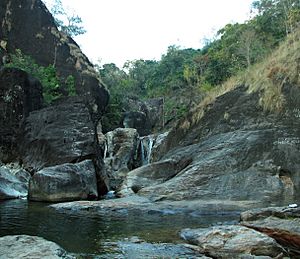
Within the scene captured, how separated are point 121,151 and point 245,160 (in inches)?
836

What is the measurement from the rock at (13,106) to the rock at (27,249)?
18.1m

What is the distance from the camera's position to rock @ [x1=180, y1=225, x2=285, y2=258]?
7.02 metres

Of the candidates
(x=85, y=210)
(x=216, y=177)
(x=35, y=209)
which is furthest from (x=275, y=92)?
(x=35, y=209)

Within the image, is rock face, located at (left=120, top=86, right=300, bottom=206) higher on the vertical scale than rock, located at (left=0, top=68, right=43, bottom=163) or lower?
lower

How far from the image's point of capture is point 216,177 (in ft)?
49.5

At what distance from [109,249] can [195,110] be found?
14.5m

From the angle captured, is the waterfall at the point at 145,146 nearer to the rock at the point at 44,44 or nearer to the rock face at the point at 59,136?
the rock at the point at 44,44

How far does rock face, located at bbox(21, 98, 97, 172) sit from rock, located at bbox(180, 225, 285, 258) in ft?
45.2

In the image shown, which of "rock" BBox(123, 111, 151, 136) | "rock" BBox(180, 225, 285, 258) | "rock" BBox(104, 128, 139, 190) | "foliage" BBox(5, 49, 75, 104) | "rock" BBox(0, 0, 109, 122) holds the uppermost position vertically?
"rock" BBox(0, 0, 109, 122)

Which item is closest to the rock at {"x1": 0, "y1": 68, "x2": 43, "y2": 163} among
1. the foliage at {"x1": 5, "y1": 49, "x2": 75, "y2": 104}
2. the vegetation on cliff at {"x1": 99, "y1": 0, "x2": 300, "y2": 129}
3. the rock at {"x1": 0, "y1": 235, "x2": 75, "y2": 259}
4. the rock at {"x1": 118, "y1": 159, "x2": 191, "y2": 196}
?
the foliage at {"x1": 5, "y1": 49, "x2": 75, "y2": 104}

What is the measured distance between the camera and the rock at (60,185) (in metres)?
15.5

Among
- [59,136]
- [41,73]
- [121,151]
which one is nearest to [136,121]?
[121,151]

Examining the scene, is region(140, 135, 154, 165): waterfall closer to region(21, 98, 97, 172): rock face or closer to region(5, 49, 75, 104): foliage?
region(5, 49, 75, 104): foliage

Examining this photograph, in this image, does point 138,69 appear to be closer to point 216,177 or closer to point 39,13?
point 39,13
